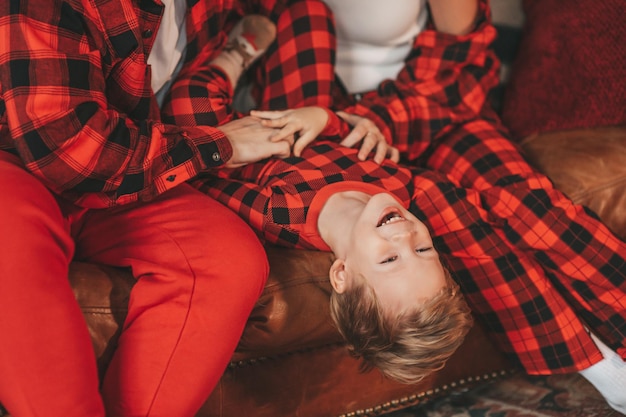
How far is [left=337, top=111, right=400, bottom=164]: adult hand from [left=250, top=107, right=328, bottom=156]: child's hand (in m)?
0.08

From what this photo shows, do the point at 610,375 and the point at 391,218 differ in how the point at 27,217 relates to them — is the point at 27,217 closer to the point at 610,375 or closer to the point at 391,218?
the point at 391,218

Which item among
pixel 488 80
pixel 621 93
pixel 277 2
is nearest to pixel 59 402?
pixel 277 2

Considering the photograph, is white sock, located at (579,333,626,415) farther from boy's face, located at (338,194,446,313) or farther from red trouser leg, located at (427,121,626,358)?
boy's face, located at (338,194,446,313)

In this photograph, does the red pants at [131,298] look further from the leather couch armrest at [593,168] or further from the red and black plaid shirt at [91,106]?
the leather couch armrest at [593,168]

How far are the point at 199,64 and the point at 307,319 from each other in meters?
0.64

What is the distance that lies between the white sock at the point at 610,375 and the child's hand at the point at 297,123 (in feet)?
2.55

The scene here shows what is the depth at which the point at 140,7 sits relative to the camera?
1008 mm

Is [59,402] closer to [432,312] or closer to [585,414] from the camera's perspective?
[432,312]

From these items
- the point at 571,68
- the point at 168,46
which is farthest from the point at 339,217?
the point at 571,68

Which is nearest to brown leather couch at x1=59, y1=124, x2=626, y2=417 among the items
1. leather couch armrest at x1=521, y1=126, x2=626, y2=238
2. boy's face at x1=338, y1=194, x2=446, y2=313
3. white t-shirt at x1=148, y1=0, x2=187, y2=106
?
leather couch armrest at x1=521, y1=126, x2=626, y2=238

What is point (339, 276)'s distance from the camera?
1092mm

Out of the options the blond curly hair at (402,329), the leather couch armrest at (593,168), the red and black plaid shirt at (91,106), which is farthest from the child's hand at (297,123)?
the leather couch armrest at (593,168)

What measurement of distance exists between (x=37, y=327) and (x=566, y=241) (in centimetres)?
106

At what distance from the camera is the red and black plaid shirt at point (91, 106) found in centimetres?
86
